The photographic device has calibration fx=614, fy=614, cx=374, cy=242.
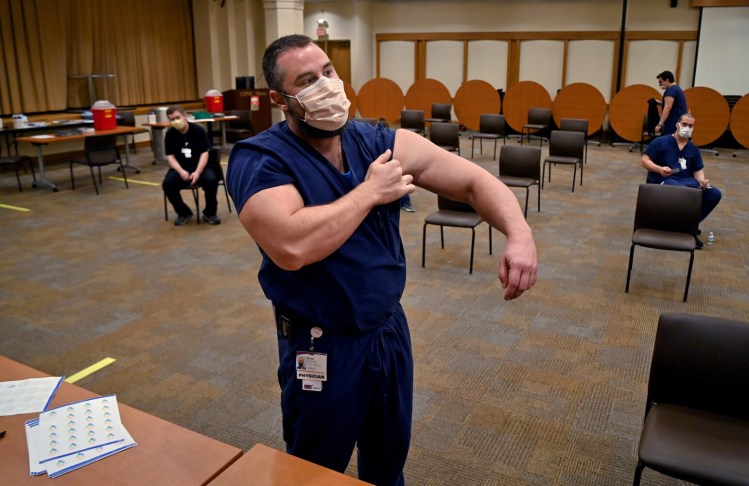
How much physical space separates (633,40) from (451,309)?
9.91 m

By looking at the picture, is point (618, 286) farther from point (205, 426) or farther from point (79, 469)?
point (79, 469)

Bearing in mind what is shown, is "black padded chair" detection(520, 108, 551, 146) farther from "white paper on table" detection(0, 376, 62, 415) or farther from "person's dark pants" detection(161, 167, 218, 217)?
"white paper on table" detection(0, 376, 62, 415)

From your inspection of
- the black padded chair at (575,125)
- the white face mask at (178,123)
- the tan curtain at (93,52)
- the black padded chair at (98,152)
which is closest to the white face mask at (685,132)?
the black padded chair at (575,125)

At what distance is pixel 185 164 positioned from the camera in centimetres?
647

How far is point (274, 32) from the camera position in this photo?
12.4 meters

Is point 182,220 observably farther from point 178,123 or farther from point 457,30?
point 457,30

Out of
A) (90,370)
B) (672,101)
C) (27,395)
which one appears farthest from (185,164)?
(672,101)

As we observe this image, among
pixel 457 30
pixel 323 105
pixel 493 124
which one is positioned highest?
pixel 457 30

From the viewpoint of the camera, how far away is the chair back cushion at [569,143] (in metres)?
7.49

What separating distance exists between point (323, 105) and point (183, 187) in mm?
5209

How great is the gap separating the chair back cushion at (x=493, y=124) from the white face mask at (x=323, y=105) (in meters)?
8.36

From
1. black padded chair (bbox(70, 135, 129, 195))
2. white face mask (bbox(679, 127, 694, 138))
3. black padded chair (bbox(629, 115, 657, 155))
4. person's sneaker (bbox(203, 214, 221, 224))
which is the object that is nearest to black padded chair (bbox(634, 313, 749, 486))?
white face mask (bbox(679, 127, 694, 138))

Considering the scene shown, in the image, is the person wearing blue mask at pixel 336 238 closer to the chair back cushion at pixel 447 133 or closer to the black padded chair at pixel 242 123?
the chair back cushion at pixel 447 133

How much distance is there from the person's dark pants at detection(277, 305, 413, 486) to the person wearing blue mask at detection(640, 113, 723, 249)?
4531 millimetres
